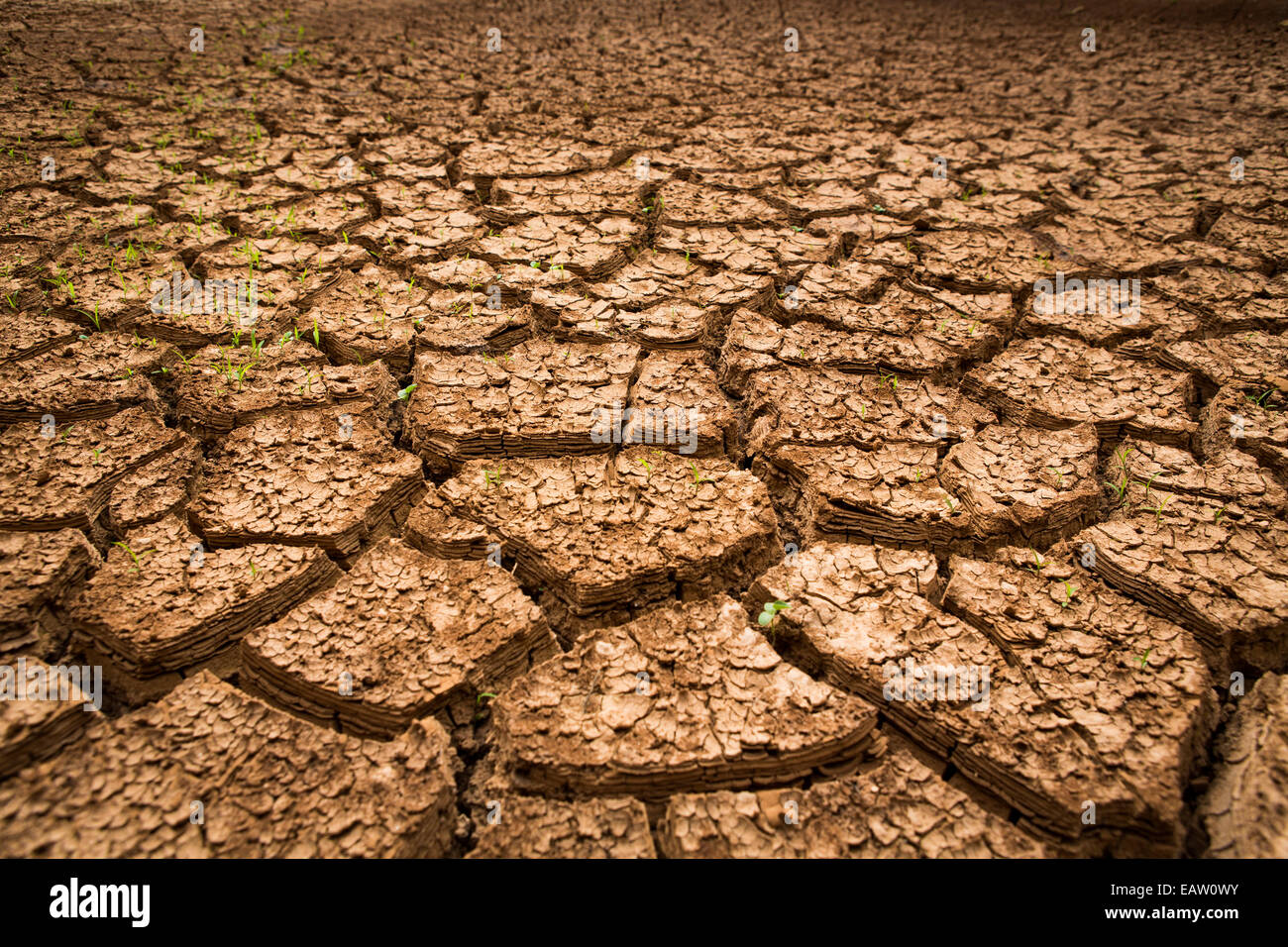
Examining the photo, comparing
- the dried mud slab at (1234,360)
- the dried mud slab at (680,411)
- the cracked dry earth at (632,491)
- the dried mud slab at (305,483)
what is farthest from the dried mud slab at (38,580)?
the dried mud slab at (1234,360)

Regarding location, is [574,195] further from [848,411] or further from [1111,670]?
[1111,670]

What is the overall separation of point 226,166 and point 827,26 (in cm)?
386

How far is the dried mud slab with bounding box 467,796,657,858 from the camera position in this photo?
1025 millimetres

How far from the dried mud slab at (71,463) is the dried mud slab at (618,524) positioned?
0.68m

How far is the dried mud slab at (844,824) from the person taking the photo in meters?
1.03

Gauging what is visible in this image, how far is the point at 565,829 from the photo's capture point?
1.05 metres

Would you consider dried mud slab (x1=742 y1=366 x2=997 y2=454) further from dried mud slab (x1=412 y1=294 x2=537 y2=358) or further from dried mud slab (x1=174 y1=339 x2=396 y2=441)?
dried mud slab (x1=174 y1=339 x2=396 y2=441)

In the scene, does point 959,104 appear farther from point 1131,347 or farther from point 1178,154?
point 1131,347

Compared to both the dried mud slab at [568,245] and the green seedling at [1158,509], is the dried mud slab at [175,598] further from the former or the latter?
the green seedling at [1158,509]

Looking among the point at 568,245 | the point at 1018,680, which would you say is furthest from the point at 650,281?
the point at 1018,680

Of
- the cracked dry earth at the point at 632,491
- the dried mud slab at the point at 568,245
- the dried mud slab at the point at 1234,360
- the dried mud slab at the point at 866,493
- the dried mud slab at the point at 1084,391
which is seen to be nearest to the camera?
the cracked dry earth at the point at 632,491

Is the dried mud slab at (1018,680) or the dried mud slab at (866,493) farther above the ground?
the dried mud slab at (866,493)

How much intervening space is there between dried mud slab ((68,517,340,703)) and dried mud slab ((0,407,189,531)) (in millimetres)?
150
